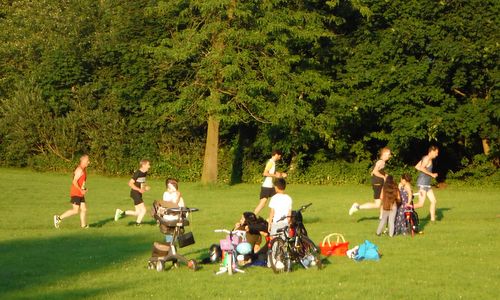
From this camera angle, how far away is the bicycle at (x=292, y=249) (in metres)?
15.1

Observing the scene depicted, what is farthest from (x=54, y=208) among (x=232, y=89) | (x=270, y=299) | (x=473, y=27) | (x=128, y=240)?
(x=473, y=27)

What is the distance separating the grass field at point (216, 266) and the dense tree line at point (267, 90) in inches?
414

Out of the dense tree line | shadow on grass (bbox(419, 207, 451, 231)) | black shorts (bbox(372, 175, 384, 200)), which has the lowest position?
shadow on grass (bbox(419, 207, 451, 231))

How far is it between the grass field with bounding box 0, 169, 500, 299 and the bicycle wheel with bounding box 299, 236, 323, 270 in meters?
0.26

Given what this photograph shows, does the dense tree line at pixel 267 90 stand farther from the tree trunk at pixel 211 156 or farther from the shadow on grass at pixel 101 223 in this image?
the shadow on grass at pixel 101 223

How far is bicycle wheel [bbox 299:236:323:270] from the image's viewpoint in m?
15.5

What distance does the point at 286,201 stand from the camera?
1585 centimetres

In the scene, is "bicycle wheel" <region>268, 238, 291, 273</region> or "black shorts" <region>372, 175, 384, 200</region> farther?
"black shorts" <region>372, 175, 384, 200</region>

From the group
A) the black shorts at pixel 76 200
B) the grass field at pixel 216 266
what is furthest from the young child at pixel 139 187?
the black shorts at pixel 76 200

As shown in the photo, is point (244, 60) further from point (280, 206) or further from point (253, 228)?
point (280, 206)

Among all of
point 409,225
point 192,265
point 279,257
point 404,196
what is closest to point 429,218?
point 404,196

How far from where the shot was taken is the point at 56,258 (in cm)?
1708

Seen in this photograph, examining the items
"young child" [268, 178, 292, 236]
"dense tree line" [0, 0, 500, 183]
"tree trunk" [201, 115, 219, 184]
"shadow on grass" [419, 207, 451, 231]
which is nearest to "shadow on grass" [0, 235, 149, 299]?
"young child" [268, 178, 292, 236]

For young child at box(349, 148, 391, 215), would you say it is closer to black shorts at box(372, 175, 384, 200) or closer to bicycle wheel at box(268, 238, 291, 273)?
black shorts at box(372, 175, 384, 200)
